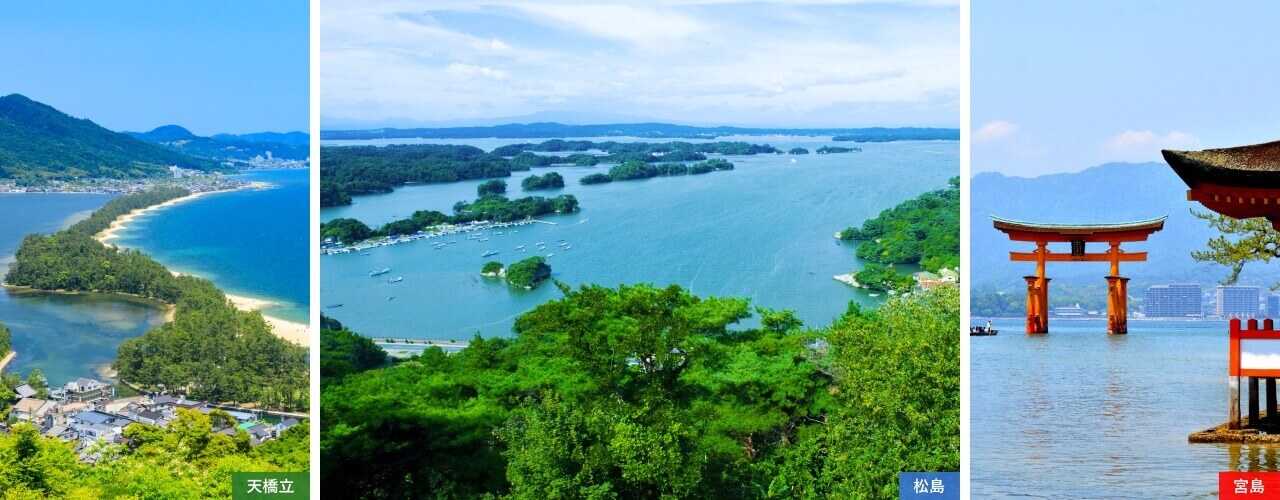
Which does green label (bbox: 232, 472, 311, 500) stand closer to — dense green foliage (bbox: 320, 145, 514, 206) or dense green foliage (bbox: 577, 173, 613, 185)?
dense green foliage (bbox: 320, 145, 514, 206)

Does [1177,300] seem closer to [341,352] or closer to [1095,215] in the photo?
[1095,215]

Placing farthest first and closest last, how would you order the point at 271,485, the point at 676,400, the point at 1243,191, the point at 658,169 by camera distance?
1. the point at 658,169
2. the point at 676,400
3. the point at 271,485
4. the point at 1243,191

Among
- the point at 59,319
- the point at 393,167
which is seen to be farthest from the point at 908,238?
the point at 59,319

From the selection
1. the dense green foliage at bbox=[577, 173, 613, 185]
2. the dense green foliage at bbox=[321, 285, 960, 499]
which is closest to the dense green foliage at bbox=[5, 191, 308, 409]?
the dense green foliage at bbox=[321, 285, 960, 499]

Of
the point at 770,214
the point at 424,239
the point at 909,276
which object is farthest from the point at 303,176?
the point at 909,276

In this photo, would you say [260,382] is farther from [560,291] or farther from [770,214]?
[770,214]

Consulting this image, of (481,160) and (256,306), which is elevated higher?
(481,160)
